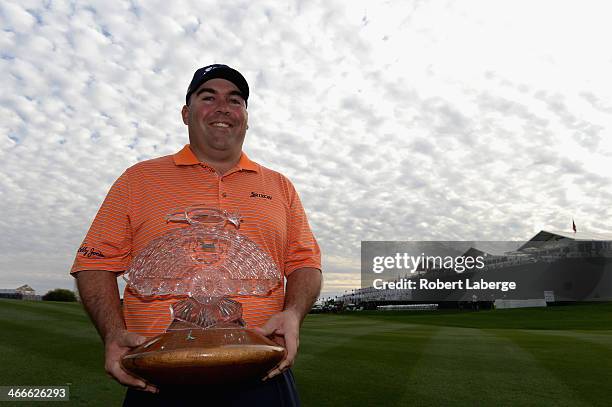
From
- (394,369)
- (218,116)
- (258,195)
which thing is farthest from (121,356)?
(394,369)

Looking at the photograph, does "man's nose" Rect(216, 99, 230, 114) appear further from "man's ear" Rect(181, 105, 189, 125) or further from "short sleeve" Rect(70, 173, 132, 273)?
"short sleeve" Rect(70, 173, 132, 273)

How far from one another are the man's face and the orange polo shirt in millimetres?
143

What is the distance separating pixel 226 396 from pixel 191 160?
1.42 meters

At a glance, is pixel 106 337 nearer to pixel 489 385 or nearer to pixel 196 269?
pixel 196 269

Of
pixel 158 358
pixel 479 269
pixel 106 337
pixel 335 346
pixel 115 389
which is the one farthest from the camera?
pixel 479 269

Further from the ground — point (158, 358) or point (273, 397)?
point (158, 358)

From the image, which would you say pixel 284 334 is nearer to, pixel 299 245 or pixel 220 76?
pixel 299 245

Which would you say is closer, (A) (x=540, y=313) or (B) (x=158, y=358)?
(B) (x=158, y=358)

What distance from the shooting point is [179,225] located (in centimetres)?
278

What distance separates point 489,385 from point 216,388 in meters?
7.59

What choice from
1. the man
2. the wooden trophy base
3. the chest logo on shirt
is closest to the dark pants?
the man

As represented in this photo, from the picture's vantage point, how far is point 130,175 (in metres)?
3.04

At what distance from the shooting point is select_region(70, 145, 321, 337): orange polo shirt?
9.17 ft

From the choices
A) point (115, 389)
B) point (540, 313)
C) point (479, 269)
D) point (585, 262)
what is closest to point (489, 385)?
point (115, 389)
